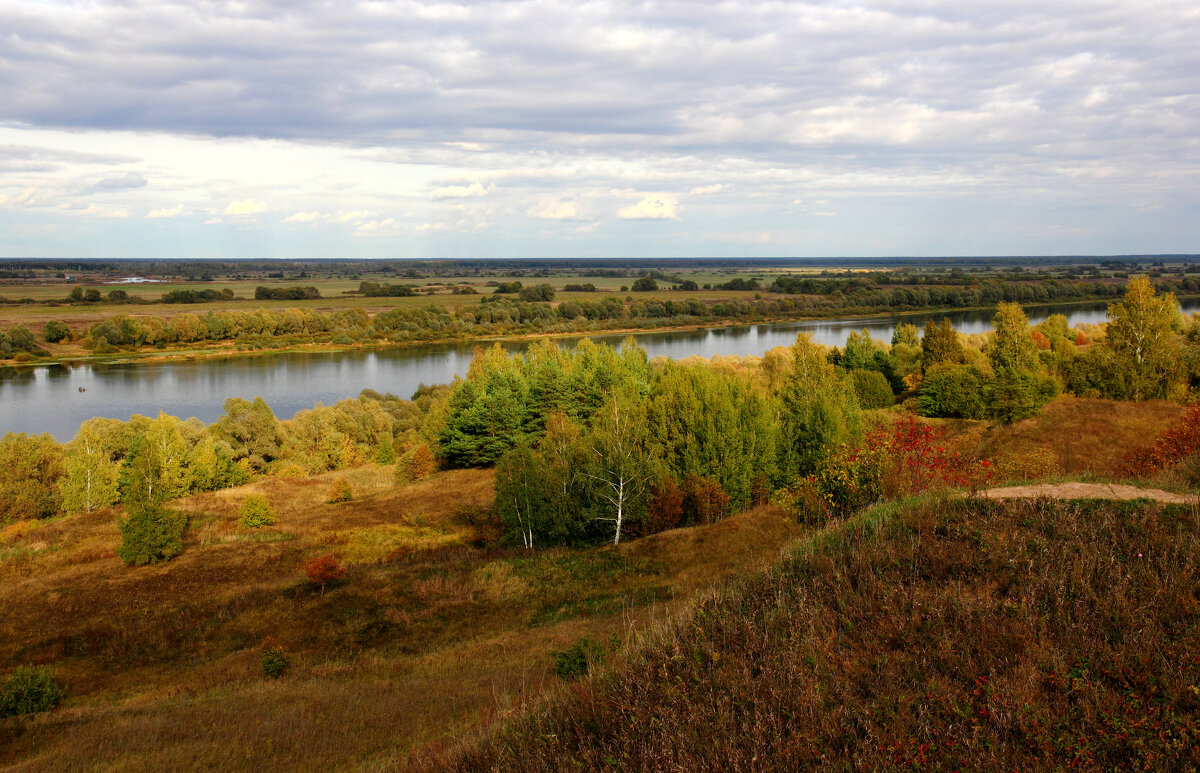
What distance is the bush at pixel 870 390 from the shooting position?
5662 cm

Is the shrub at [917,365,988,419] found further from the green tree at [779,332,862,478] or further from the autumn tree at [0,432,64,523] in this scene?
the autumn tree at [0,432,64,523]

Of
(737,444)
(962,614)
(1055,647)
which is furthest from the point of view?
(737,444)

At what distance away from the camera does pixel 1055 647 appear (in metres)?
5.97

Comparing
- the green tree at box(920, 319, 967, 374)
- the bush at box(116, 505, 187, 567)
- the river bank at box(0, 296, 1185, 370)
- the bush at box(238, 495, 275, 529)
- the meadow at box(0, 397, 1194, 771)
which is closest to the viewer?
the meadow at box(0, 397, 1194, 771)

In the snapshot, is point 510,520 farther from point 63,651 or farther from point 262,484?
point 262,484

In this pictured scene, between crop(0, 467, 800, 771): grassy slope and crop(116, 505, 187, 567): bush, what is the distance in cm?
65

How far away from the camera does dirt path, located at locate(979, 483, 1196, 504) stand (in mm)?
8938

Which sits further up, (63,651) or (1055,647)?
(1055,647)

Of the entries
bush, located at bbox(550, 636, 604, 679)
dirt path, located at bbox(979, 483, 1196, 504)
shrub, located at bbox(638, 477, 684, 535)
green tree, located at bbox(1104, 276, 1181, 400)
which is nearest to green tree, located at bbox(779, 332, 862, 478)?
shrub, located at bbox(638, 477, 684, 535)

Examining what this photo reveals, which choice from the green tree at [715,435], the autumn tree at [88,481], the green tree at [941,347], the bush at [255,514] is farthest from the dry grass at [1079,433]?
the autumn tree at [88,481]

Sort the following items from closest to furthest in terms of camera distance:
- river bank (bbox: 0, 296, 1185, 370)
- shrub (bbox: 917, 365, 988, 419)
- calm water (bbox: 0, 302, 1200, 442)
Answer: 1. shrub (bbox: 917, 365, 988, 419)
2. calm water (bbox: 0, 302, 1200, 442)
3. river bank (bbox: 0, 296, 1185, 370)

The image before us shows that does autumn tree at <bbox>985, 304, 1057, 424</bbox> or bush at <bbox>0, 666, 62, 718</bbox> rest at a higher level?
autumn tree at <bbox>985, 304, 1057, 424</bbox>

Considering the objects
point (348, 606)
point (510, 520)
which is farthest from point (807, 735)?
point (510, 520)

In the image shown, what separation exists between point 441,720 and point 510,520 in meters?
18.0
